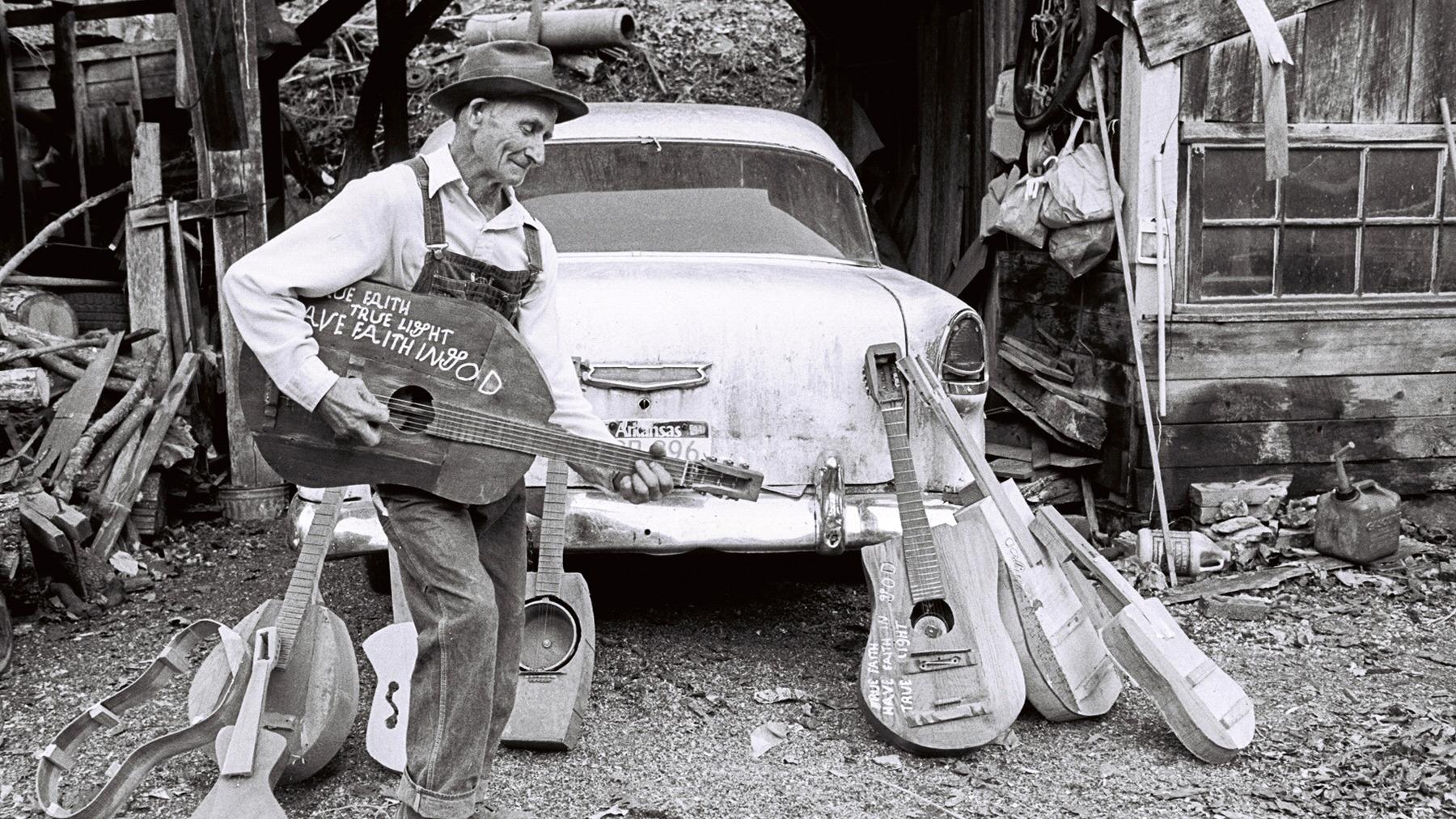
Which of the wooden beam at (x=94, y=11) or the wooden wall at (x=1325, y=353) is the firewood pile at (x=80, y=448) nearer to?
the wooden beam at (x=94, y=11)

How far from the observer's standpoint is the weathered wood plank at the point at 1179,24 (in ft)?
19.1

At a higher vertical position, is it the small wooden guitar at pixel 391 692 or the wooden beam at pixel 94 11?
the wooden beam at pixel 94 11

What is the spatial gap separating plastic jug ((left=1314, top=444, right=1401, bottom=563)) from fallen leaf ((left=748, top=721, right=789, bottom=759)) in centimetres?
298

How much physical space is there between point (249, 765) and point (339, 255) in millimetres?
1253

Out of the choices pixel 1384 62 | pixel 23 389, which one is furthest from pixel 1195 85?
pixel 23 389

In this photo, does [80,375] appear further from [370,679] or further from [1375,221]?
[1375,221]

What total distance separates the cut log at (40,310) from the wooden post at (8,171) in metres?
1.92

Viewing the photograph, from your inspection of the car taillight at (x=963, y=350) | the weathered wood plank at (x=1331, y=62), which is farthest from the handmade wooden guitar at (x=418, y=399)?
the weathered wood plank at (x=1331, y=62)

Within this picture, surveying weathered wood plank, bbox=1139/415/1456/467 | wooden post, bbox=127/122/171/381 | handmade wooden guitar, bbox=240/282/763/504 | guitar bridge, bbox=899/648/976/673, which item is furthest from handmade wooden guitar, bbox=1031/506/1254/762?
wooden post, bbox=127/122/171/381

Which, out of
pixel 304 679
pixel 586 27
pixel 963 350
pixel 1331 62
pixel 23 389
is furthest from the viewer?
pixel 586 27

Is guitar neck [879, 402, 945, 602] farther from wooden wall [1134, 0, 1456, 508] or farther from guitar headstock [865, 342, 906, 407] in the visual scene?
wooden wall [1134, 0, 1456, 508]

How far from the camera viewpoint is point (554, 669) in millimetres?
3877

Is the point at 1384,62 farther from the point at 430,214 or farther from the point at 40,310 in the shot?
the point at 40,310

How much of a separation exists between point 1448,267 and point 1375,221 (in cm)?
46
